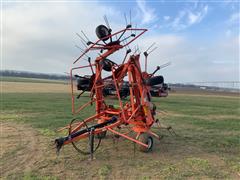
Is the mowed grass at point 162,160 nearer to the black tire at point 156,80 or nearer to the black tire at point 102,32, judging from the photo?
the black tire at point 156,80

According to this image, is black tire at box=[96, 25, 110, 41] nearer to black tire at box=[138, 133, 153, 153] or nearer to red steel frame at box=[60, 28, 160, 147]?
red steel frame at box=[60, 28, 160, 147]

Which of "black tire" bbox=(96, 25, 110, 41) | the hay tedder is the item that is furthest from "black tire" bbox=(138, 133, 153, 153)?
"black tire" bbox=(96, 25, 110, 41)

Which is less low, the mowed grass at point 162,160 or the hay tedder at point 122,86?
the hay tedder at point 122,86

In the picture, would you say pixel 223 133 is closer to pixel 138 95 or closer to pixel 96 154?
pixel 138 95

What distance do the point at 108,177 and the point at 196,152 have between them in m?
3.10

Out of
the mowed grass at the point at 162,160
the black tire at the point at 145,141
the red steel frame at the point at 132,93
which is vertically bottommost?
the mowed grass at the point at 162,160

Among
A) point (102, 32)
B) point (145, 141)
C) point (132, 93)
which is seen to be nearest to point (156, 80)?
point (132, 93)

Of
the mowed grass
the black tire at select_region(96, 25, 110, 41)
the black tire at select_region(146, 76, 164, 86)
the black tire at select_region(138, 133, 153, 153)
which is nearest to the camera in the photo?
the mowed grass

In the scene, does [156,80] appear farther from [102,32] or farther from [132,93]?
[102,32]

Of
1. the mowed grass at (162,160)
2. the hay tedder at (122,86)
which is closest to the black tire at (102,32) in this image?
the hay tedder at (122,86)

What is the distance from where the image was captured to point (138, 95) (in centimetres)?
767

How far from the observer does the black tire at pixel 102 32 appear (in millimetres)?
7707

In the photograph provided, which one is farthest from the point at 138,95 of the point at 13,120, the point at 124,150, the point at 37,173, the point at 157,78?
the point at 13,120

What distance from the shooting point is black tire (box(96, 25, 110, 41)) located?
25.3 feet
